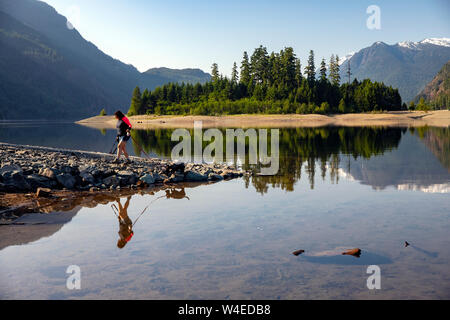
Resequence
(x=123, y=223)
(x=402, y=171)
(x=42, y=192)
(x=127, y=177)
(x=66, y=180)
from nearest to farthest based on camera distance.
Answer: (x=123, y=223) < (x=42, y=192) < (x=66, y=180) < (x=127, y=177) < (x=402, y=171)

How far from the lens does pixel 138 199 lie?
14.3 metres

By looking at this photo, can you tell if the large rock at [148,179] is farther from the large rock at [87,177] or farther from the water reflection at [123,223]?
the water reflection at [123,223]

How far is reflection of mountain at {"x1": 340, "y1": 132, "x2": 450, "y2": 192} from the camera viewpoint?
51.7 feet

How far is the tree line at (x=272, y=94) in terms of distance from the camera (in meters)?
116

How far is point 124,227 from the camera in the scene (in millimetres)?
10422

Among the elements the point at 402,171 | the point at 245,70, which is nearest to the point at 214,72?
the point at 245,70

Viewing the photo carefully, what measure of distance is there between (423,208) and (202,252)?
7.64m

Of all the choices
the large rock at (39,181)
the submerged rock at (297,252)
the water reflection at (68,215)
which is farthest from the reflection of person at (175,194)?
the submerged rock at (297,252)

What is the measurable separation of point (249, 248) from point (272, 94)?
4553 inches

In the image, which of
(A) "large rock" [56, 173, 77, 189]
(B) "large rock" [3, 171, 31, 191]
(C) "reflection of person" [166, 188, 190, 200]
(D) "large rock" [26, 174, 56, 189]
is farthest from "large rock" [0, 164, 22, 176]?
(C) "reflection of person" [166, 188, 190, 200]

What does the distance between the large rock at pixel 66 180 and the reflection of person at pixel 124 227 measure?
3.66 meters

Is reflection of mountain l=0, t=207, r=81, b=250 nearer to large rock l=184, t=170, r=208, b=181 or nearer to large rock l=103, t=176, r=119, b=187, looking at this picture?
large rock l=103, t=176, r=119, b=187

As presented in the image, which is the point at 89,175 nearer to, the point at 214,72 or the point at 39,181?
the point at 39,181

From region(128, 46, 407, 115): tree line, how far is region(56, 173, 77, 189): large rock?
322 ft
